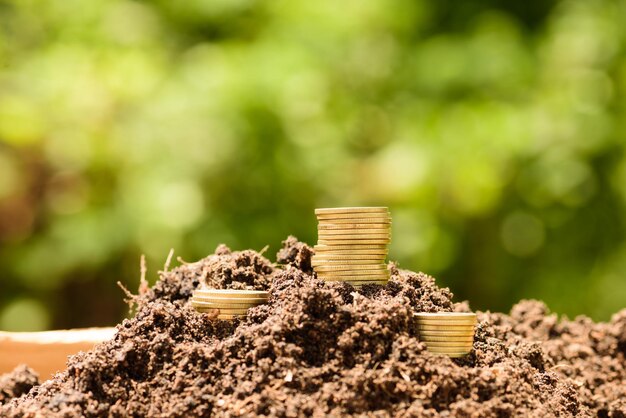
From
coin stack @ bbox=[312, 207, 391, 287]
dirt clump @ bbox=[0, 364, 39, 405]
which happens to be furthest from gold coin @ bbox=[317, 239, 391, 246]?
dirt clump @ bbox=[0, 364, 39, 405]

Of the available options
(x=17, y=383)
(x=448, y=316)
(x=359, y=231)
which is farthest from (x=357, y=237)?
(x=17, y=383)

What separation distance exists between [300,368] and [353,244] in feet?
0.94

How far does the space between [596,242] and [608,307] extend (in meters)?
0.39

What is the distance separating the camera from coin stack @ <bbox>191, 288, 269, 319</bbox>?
160 centimetres

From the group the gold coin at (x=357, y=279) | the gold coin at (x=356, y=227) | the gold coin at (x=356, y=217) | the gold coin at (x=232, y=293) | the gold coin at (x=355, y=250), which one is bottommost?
the gold coin at (x=232, y=293)

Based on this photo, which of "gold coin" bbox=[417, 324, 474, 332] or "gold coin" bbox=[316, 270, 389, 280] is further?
"gold coin" bbox=[316, 270, 389, 280]

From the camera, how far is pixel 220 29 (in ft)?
15.2

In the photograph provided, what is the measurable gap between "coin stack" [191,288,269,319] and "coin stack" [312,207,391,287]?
15cm

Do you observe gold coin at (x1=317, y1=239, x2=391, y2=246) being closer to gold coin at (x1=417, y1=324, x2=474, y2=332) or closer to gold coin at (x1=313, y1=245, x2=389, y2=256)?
gold coin at (x1=313, y1=245, x2=389, y2=256)

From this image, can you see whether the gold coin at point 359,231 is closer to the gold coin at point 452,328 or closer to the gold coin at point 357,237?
the gold coin at point 357,237

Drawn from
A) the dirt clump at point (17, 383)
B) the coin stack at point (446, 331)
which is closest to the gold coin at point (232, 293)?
the coin stack at point (446, 331)

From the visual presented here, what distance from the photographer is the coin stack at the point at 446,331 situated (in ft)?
4.95

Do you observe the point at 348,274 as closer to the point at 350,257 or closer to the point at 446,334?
the point at 350,257

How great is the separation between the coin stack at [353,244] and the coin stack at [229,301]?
0.15 m
